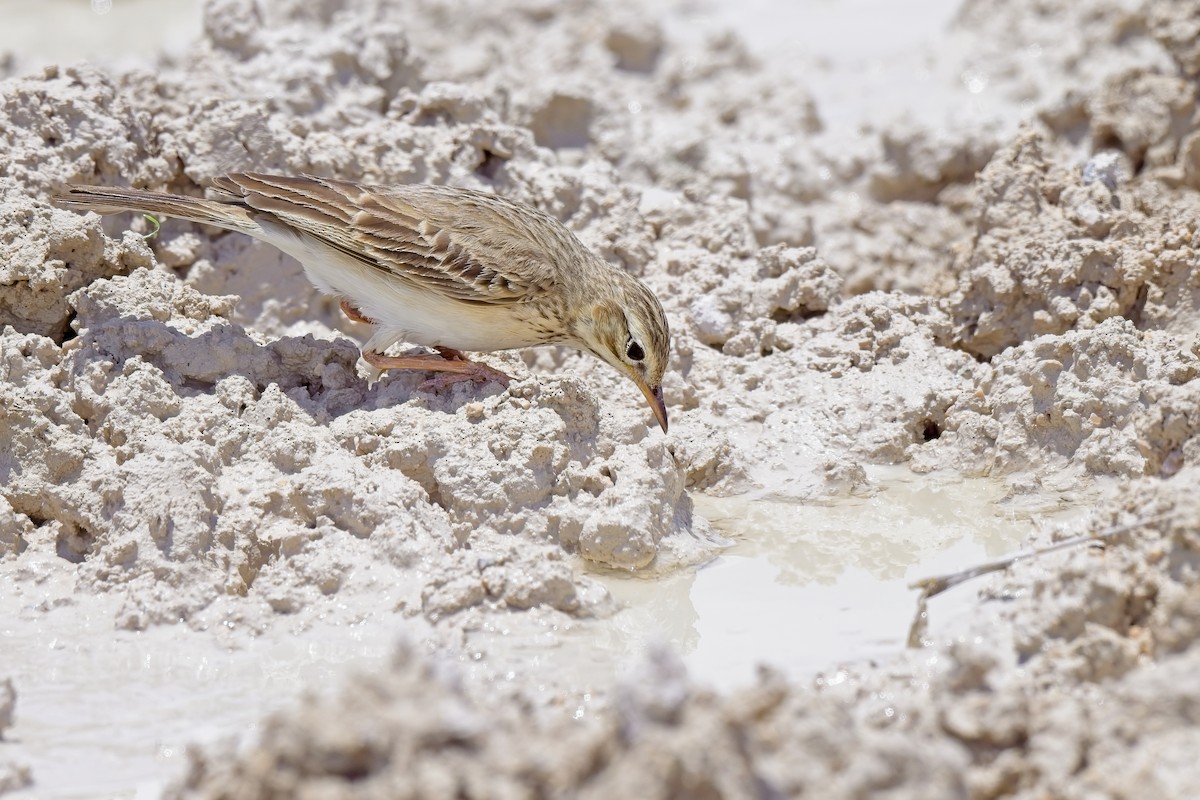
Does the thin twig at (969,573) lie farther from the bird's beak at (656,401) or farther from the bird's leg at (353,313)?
the bird's leg at (353,313)

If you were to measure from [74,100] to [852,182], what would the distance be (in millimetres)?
4906

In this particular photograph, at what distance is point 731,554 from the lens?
546 cm

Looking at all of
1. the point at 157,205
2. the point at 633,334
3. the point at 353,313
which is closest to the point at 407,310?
the point at 353,313

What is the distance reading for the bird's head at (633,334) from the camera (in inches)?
238

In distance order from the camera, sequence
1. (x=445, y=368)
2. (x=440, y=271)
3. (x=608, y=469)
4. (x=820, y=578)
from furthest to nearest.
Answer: (x=440, y=271)
(x=445, y=368)
(x=608, y=469)
(x=820, y=578)

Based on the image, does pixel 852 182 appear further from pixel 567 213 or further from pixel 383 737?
pixel 383 737

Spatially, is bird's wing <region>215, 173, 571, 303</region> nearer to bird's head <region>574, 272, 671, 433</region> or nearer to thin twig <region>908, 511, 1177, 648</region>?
bird's head <region>574, 272, 671, 433</region>

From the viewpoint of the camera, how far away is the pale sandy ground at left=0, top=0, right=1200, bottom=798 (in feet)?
11.0

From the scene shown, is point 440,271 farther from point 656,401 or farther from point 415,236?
point 656,401

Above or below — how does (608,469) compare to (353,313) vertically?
below

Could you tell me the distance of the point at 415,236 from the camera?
6219mm

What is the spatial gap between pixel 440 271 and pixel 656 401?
1.11 m

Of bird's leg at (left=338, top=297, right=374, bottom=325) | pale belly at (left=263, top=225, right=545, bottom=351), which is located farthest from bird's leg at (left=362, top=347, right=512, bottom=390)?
bird's leg at (left=338, top=297, right=374, bottom=325)

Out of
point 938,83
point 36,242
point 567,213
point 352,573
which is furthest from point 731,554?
point 938,83
